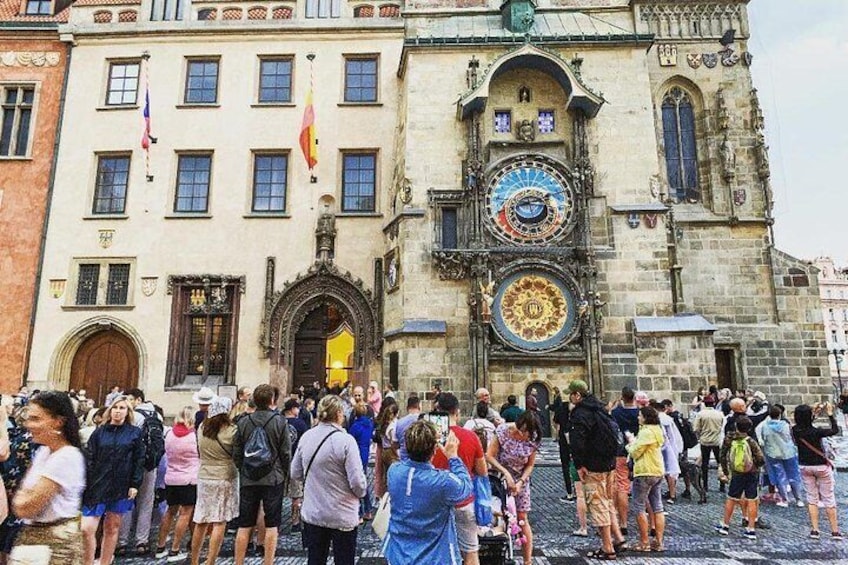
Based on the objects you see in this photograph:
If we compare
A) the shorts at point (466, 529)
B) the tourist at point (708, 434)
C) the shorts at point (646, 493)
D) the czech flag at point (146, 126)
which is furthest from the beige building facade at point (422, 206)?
the shorts at point (466, 529)

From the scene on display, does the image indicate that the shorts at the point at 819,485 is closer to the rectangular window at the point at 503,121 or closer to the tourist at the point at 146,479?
the tourist at the point at 146,479

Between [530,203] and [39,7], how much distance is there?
65.3 ft

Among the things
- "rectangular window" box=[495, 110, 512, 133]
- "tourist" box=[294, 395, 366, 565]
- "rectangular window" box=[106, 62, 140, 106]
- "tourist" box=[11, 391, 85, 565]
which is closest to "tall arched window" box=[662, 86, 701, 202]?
"rectangular window" box=[495, 110, 512, 133]

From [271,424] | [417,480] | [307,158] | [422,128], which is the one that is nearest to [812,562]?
[417,480]

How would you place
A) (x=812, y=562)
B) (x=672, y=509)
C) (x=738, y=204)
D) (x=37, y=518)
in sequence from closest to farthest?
1. (x=37, y=518)
2. (x=812, y=562)
3. (x=672, y=509)
4. (x=738, y=204)

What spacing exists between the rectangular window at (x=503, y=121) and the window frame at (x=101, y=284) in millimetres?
12123

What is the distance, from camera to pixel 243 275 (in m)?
17.8

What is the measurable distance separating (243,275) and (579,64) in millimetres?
12097

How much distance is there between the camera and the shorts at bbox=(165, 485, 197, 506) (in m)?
6.44

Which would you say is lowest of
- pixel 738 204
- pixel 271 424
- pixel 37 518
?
pixel 37 518

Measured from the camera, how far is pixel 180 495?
6.48 meters

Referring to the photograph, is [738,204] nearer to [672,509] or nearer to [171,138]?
[672,509]

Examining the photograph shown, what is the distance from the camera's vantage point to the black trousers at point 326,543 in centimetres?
445

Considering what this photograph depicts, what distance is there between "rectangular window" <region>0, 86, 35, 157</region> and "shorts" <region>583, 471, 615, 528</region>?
21.1 meters
